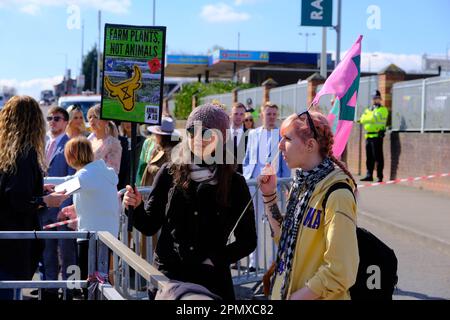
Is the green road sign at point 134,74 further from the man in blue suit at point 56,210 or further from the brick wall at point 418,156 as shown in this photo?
the brick wall at point 418,156

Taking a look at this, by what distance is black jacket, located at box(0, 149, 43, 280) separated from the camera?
4.79m

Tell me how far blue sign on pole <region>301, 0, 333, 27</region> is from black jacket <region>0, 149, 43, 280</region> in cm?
1677

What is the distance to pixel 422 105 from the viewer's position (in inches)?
709

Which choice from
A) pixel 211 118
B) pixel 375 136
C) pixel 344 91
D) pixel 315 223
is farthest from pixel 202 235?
pixel 375 136

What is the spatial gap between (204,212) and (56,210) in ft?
13.0

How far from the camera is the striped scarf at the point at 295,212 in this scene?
3197 mm

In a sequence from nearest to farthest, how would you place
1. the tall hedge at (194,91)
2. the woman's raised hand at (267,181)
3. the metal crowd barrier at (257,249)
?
the woman's raised hand at (267,181) < the metal crowd barrier at (257,249) < the tall hedge at (194,91)

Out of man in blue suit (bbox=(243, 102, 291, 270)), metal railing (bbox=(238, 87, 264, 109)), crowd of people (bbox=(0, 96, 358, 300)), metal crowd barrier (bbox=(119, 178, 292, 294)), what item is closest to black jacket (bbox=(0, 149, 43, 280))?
crowd of people (bbox=(0, 96, 358, 300))

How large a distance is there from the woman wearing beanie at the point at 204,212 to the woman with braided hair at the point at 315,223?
42 cm

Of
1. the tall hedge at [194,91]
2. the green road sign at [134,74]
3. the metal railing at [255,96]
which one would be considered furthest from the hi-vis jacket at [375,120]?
the tall hedge at [194,91]

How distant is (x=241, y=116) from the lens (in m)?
10.5

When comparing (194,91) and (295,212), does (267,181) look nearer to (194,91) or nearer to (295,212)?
(295,212)

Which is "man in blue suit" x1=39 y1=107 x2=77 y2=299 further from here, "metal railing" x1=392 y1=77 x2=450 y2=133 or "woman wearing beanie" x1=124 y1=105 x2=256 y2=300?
"metal railing" x1=392 y1=77 x2=450 y2=133
